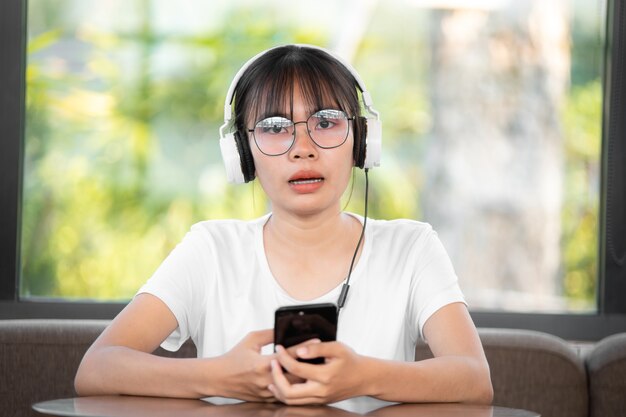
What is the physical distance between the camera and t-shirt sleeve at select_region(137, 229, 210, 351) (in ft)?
5.89

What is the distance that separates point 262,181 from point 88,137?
1185mm

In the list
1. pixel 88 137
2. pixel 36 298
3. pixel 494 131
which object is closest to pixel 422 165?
pixel 494 131

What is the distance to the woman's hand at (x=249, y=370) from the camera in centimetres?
→ 144

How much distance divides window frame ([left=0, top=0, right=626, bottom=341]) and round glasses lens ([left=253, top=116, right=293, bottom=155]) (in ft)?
3.79

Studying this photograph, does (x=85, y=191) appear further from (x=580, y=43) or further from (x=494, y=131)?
(x=580, y=43)

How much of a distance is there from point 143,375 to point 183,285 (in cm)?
31

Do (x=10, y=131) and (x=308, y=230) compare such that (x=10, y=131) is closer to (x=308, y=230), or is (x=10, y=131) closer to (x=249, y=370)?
(x=308, y=230)

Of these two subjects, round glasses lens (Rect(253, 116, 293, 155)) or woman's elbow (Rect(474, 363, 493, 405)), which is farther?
round glasses lens (Rect(253, 116, 293, 155))

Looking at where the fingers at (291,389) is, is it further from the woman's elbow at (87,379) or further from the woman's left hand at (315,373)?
the woman's elbow at (87,379)

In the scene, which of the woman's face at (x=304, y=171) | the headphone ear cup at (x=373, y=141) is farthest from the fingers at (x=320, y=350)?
the headphone ear cup at (x=373, y=141)

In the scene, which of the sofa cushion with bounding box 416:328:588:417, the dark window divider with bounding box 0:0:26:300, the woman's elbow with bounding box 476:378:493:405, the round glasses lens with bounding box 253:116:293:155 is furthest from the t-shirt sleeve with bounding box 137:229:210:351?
the dark window divider with bounding box 0:0:26:300

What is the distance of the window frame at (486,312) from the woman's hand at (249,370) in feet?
4.42

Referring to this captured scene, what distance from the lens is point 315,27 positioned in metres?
2.93

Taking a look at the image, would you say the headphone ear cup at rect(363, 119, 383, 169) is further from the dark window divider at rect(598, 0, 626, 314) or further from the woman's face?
the dark window divider at rect(598, 0, 626, 314)
